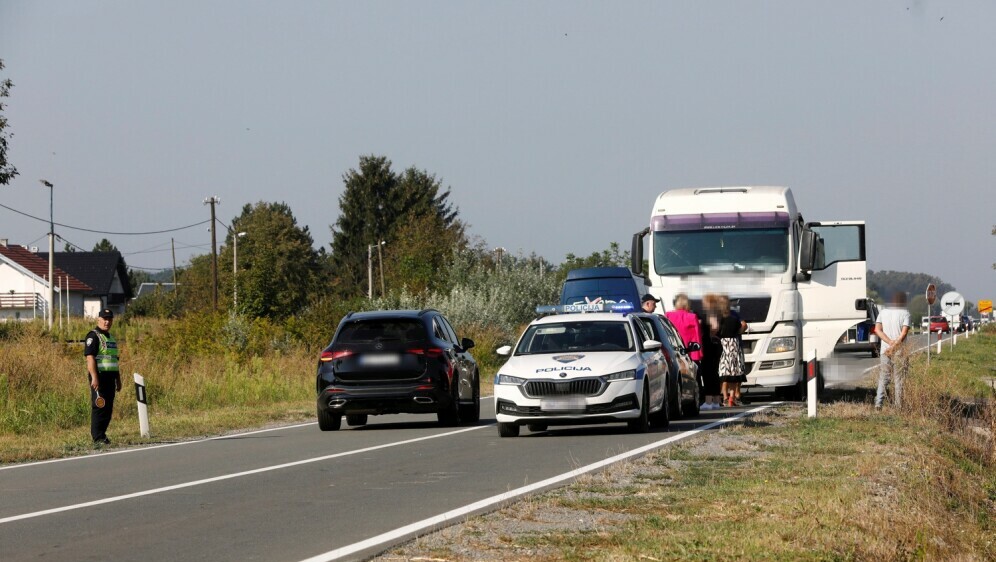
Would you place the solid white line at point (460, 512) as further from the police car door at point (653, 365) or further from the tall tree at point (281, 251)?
the tall tree at point (281, 251)

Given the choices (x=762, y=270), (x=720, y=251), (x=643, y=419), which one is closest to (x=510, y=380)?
(x=643, y=419)

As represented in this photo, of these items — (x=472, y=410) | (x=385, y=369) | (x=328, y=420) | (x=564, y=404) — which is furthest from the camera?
(x=472, y=410)

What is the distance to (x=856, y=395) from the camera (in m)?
28.3

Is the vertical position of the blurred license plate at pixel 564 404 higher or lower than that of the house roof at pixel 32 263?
lower

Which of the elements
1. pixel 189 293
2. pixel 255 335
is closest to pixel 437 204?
pixel 189 293

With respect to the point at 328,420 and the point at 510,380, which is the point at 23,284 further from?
the point at 510,380

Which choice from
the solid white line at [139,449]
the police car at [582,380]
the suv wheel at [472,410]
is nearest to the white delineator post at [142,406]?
the solid white line at [139,449]

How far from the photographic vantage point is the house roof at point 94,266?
128375 mm

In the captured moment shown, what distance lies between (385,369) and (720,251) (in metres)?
7.24

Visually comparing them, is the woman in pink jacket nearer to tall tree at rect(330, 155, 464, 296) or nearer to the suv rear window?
the suv rear window

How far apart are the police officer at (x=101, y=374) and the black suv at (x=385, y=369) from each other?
2940mm

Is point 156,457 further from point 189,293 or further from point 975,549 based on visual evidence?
point 189,293

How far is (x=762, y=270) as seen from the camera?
24.1 m

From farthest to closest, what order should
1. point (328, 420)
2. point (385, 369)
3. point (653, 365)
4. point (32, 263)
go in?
point (32, 263)
point (328, 420)
point (385, 369)
point (653, 365)
